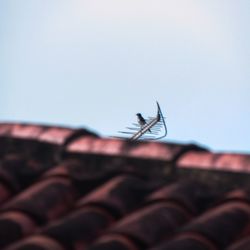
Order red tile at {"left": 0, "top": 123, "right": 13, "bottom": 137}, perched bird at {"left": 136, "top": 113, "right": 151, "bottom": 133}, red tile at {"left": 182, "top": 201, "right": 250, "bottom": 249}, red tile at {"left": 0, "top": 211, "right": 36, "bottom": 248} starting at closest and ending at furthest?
1. red tile at {"left": 182, "top": 201, "right": 250, "bottom": 249}
2. red tile at {"left": 0, "top": 211, "right": 36, "bottom": 248}
3. red tile at {"left": 0, "top": 123, "right": 13, "bottom": 137}
4. perched bird at {"left": 136, "top": 113, "right": 151, "bottom": 133}

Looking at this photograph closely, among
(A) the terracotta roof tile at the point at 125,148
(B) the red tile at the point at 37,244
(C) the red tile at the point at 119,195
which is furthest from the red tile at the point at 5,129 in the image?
(B) the red tile at the point at 37,244

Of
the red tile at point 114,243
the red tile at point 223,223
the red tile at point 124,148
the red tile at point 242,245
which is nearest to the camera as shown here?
the red tile at point 242,245

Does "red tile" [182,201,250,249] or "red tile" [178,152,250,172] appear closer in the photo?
"red tile" [182,201,250,249]

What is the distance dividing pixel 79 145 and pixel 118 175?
2.29 ft

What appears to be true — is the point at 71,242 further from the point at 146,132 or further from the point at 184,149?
the point at 146,132

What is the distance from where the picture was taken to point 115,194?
22.2 ft

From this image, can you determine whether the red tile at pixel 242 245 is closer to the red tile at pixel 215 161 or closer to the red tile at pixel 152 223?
the red tile at pixel 152 223

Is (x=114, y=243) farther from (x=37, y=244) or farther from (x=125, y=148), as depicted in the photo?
(x=125, y=148)

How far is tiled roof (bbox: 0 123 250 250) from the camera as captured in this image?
19.7 feet

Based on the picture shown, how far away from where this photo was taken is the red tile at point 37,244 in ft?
19.2

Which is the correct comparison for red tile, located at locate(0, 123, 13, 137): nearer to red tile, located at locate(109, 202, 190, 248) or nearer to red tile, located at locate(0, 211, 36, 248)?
red tile, located at locate(0, 211, 36, 248)

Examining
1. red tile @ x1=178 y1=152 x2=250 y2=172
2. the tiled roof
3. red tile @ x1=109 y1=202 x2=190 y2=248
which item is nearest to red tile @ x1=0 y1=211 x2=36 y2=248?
the tiled roof

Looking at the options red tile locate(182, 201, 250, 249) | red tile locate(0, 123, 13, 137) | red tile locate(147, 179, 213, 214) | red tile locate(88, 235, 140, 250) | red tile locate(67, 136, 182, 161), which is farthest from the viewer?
red tile locate(0, 123, 13, 137)

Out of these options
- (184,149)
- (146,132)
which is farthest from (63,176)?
(146,132)
